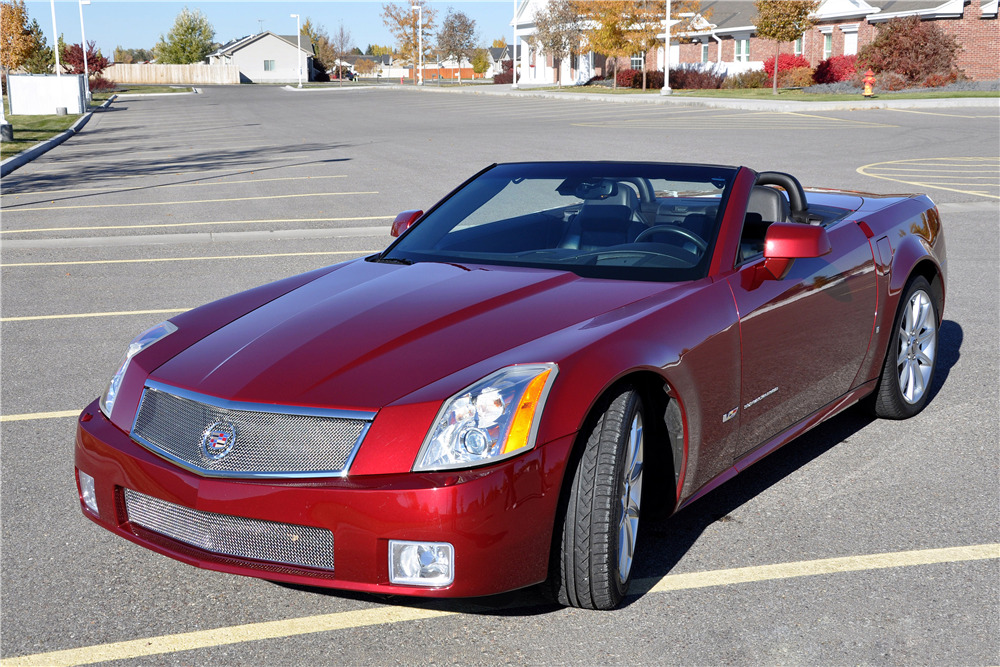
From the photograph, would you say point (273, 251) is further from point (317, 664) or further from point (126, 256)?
point (317, 664)

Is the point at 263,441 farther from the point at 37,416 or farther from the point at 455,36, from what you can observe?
the point at 455,36

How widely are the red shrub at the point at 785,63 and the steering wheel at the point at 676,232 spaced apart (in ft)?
161

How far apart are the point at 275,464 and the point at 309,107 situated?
47.6m

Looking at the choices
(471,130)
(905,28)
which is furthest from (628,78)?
(471,130)

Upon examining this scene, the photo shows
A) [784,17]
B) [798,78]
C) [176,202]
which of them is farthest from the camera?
[798,78]

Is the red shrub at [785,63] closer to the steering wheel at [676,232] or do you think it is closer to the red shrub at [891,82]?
the red shrub at [891,82]

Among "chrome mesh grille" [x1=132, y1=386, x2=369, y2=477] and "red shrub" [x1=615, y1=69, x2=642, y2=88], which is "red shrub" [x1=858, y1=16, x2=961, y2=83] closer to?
"red shrub" [x1=615, y1=69, x2=642, y2=88]

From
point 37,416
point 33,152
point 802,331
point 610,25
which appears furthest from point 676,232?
point 610,25

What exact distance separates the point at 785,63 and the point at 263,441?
52.5m

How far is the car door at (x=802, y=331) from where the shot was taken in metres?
3.96

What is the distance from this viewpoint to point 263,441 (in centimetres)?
303

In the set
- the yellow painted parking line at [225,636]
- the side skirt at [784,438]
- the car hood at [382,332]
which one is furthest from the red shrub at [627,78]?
the yellow painted parking line at [225,636]

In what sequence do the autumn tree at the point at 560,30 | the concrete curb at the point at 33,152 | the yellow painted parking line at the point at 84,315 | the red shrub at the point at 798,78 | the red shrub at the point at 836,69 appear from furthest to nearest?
the autumn tree at the point at 560,30
the red shrub at the point at 798,78
the red shrub at the point at 836,69
the concrete curb at the point at 33,152
the yellow painted parking line at the point at 84,315

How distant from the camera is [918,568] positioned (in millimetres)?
3688
